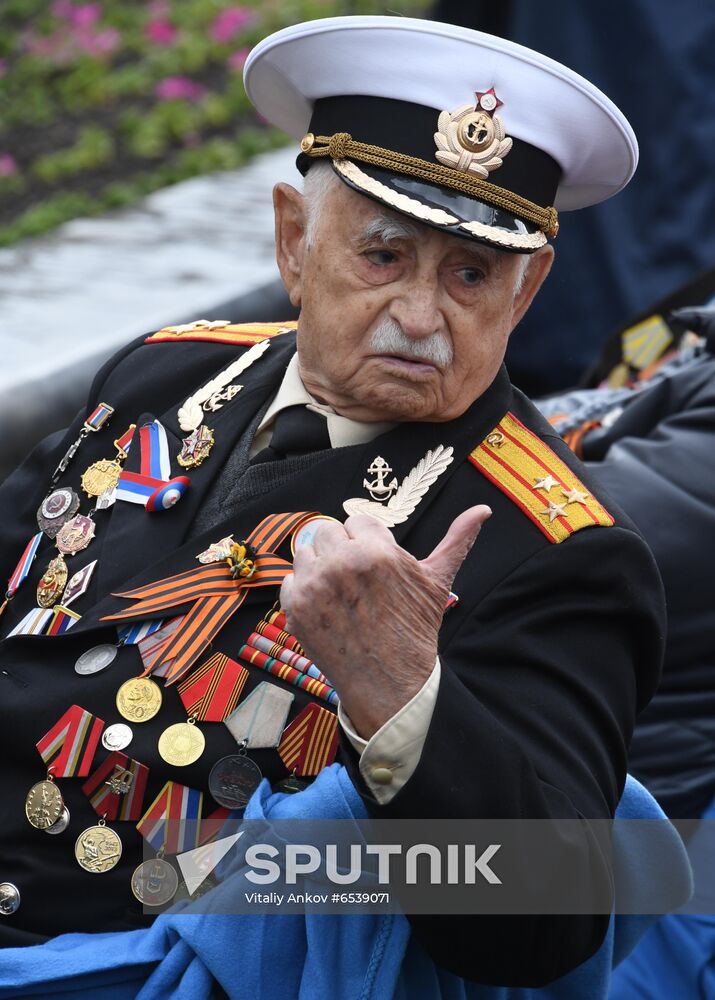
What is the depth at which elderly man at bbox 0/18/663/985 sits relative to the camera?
1.88 meters

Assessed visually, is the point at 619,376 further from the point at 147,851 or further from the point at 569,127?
the point at 147,851

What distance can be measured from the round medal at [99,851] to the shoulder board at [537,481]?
0.78 metres

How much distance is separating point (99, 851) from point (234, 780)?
0.78 ft

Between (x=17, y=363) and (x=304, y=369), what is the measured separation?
2.18 metres

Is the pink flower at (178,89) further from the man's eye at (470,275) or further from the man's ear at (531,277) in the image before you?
the man's eye at (470,275)

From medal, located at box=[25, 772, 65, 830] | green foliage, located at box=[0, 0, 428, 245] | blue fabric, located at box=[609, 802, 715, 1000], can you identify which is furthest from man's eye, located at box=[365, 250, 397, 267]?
green foliage, located at box=[0, 0, 428, 245]

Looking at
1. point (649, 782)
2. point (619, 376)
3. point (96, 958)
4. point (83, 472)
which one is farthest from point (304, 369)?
point (619, 376)

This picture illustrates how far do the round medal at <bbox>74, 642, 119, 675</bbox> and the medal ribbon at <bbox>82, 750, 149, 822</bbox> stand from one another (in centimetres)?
14

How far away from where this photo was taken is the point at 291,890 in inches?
71.9

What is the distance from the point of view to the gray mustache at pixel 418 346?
2012 mm

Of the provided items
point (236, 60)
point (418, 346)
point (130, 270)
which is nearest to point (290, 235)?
point (418, 346)

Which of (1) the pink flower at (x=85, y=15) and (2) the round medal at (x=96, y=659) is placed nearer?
(2) the round medal at (x=96, y=659)

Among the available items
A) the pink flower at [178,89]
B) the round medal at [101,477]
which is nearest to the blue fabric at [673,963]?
the round medal at [101,477]

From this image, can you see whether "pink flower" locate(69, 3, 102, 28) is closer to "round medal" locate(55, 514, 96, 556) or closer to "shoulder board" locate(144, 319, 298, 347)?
"shoulder board" locate(144, 319, 298, 347)
